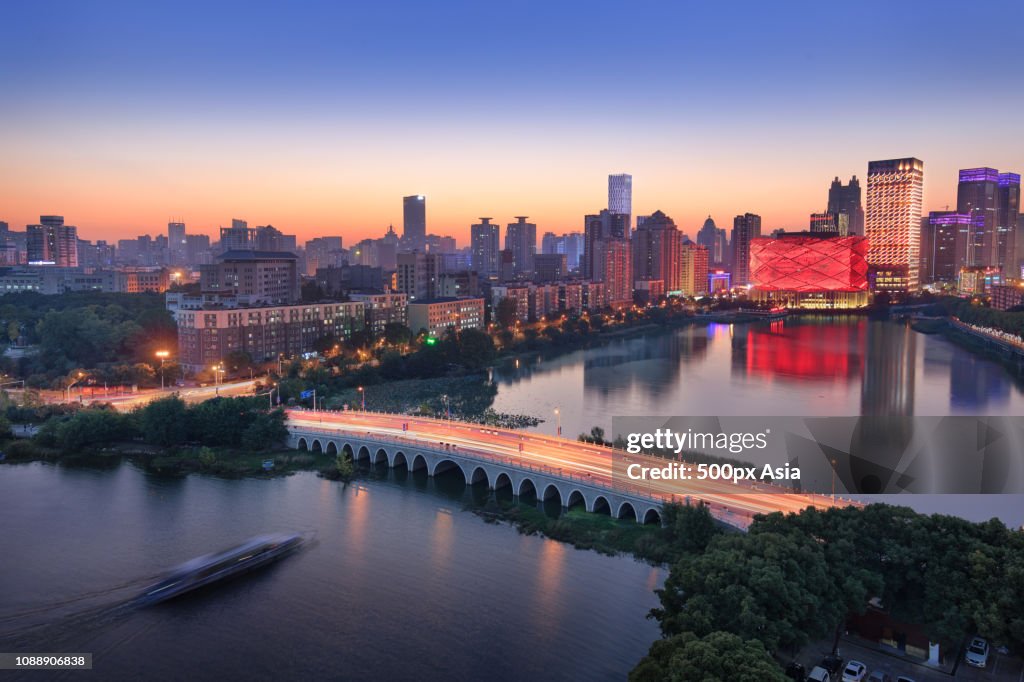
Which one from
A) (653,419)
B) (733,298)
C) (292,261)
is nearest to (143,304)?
(292,261)

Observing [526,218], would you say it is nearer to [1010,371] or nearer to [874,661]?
[1010,371]

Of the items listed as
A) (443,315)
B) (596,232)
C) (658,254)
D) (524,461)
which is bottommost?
(524,461)

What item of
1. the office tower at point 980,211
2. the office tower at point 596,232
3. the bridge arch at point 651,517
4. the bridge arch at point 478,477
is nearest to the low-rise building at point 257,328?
the bridge arch at point 478,477

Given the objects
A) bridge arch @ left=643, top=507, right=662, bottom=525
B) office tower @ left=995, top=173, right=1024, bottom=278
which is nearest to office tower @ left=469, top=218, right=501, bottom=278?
office tower @ left=995, top=173, right=1024, bottom=278

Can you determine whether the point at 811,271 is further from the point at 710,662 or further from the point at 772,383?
the point at 710,662

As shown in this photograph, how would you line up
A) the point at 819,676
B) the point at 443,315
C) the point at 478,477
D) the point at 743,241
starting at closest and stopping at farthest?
the point at 819,676 → the point at 478,477 → the point at 443,315 → the point at 743,241

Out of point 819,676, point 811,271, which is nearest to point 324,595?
point 819,676
